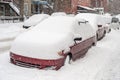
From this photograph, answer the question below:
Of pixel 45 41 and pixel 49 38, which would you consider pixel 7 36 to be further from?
pixel 45 41

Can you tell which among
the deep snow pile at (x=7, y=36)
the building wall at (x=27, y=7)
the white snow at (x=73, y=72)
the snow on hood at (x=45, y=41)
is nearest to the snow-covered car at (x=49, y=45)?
the snow on hood at (x=45, y=41)

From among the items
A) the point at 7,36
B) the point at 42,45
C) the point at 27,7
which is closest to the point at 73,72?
the point at 42,45

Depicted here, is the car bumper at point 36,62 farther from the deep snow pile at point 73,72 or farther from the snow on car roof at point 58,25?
the snow on car roof at point 58,25

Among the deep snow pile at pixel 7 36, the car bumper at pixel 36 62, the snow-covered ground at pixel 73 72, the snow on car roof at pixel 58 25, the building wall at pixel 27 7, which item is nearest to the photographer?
the snow-covered ground at pixel 73 72

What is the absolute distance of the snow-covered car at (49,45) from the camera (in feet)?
29.6

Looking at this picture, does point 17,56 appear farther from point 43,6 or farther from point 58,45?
point 43,6

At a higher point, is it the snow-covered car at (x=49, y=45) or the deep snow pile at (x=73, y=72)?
the snow-covered car at (x=49, y=45)

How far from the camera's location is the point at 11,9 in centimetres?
4541

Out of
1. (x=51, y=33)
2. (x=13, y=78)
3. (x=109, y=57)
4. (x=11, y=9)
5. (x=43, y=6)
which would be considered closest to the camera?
(x=13, y=78)

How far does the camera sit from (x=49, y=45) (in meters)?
9.16

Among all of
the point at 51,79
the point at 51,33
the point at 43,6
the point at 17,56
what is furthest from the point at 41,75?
the point at 43,6

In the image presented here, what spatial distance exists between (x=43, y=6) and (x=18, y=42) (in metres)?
44.7

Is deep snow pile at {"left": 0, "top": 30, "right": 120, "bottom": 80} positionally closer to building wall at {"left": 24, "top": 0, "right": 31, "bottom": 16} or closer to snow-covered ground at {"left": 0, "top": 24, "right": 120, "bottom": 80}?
snow-covered ground at {"left": 0, "top": 24, "right": 120, "bottom": 80}

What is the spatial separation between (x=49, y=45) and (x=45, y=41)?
10.6 inches
